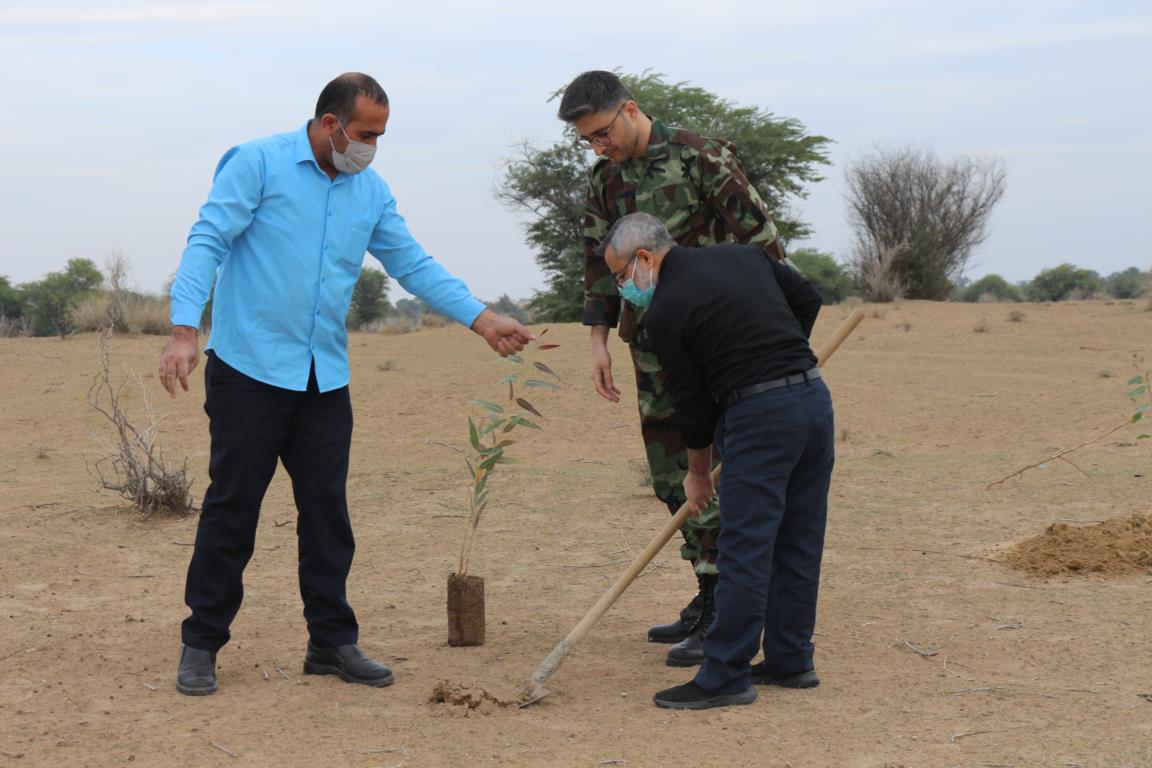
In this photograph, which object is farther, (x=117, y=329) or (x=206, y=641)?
(x=117, y=329)

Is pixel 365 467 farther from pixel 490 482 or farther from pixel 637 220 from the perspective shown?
pixel 637 220

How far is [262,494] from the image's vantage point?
4.27m

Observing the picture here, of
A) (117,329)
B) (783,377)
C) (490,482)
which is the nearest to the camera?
(783,377)

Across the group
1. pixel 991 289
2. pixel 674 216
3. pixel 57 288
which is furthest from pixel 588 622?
pixel 991 289

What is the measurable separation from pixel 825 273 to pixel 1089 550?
32.7 m

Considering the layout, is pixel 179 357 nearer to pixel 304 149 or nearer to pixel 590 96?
pixel 304 149

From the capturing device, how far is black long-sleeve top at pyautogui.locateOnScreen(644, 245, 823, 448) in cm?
394

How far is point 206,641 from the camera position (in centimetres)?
432

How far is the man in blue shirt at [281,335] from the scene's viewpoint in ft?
13.7

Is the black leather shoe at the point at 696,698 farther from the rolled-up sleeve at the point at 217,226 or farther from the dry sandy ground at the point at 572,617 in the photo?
the rolled-up sleeve at the point at 217,226

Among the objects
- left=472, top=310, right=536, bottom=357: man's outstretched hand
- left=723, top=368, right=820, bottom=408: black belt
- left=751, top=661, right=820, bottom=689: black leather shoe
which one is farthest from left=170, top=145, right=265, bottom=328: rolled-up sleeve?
left=751, top=661, right=820, bottom=689: black leather shoe

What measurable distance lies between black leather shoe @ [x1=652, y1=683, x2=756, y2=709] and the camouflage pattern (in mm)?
678

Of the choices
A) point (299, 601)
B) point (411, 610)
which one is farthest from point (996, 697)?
point (299, 601)

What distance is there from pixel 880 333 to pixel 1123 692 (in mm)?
13783
